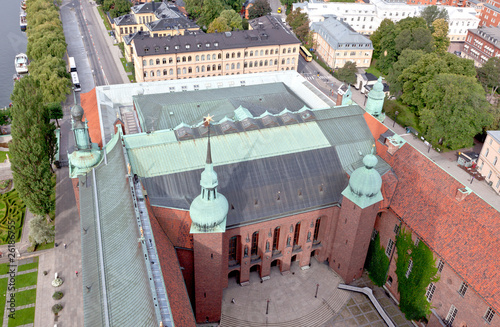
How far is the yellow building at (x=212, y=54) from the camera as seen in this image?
403 ft

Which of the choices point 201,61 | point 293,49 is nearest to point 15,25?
point 201,61

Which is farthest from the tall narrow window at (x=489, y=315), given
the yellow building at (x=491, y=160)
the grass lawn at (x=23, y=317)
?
the grass lawn at (x=23, y=317)

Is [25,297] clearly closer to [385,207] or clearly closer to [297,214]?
[297,214]

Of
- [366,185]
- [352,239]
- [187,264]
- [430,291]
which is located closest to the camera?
[366,185]

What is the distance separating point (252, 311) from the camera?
6359 cm

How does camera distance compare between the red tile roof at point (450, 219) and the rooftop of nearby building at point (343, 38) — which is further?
the rooftop of nearby building at point (343, 38)

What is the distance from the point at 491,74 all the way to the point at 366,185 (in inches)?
3816

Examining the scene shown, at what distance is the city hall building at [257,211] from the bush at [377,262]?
1.80 meters

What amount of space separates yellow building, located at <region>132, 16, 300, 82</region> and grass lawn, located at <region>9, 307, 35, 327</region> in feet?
247

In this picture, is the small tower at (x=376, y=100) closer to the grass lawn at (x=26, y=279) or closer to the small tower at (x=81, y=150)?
the small tower at (x=81, y=150)

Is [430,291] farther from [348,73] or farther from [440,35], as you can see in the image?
[440,35]

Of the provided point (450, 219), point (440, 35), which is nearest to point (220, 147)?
point (450, 219)

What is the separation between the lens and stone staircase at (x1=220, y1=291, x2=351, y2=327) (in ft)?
203

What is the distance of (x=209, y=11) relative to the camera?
175 m
